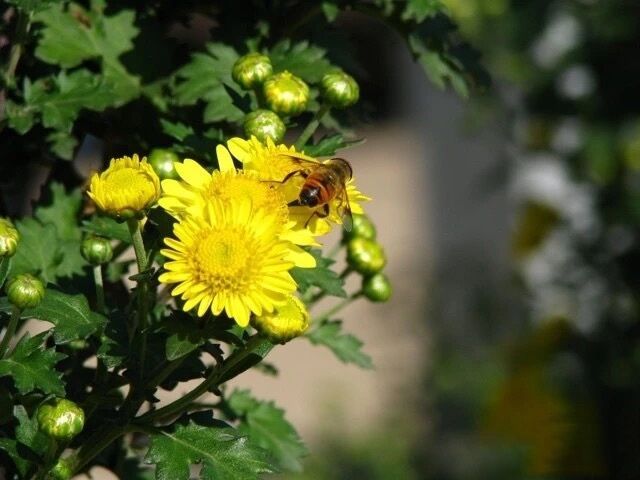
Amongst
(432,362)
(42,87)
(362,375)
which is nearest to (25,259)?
(42,87)

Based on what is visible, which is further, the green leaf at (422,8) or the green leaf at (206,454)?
the green leaf at (422,8)

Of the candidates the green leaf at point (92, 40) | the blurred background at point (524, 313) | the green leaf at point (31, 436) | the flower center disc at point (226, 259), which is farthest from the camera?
the blurred background at point (524, 313)

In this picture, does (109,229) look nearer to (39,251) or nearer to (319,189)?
(39,251)

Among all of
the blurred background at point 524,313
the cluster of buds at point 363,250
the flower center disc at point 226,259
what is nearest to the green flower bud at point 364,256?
the cluster of buds at point 363,250

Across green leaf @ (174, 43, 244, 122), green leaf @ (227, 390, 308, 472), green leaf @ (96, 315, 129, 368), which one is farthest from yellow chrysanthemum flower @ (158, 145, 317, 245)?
green leaf @ (227, 390, 308, 472)

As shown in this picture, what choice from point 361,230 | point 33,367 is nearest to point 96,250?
point 33,367

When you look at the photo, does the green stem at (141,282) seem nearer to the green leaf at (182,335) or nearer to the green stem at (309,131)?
the green leaf at (182,335)

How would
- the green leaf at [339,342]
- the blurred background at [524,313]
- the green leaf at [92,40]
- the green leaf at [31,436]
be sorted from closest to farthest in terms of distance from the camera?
the green leaf at [31,436]
the green leaf at [92,40]
the green leaf at [339,342]
the blurred background at [524,313]

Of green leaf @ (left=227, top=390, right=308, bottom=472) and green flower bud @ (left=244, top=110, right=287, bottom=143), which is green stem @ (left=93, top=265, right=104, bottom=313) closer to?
green flower bud @ (left=244, top=110, right=287, bottom=143)
